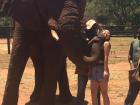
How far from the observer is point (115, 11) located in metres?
58.8

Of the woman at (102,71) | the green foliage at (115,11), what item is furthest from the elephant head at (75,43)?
the green foliage at (115,11)

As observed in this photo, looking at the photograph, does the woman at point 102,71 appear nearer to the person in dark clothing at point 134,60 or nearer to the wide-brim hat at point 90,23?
the wide-brim hat at point 90,23

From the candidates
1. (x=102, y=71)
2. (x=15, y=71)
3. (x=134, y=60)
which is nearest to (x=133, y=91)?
(x=134, y=60)

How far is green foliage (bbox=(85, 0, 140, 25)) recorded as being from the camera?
56656mm

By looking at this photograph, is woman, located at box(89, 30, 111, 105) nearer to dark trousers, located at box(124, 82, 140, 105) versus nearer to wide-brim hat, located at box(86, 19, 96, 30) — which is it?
wide-brim hat, located at box(86, 19, 96, 30)

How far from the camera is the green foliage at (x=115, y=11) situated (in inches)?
2231

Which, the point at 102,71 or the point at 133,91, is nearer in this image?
the point at 102,71

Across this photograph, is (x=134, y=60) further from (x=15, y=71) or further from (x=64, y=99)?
(x=15, y=71)

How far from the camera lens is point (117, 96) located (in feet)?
37.2

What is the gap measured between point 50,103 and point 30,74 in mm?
7000

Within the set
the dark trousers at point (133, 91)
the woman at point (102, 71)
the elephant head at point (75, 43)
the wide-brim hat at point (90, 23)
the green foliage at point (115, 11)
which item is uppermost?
the green foliage at point (115, 11)

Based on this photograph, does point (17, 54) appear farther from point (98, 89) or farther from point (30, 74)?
point (30, 74)

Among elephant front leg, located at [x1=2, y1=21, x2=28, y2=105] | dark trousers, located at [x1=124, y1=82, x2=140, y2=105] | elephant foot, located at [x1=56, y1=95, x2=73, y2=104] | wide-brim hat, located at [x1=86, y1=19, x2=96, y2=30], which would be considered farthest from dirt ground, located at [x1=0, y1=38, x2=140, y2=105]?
wide-brim hat, located at [x1=86, y1=19, x2=96, y2=30]

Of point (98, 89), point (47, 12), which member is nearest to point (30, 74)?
point (98, 89)
